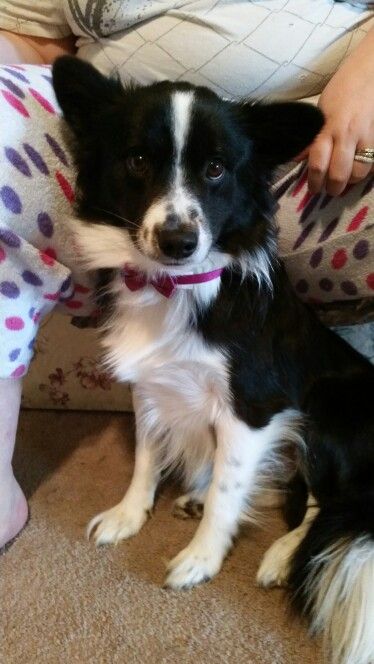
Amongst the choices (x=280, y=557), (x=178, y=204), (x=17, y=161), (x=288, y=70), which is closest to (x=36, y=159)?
(x=17, y=161)

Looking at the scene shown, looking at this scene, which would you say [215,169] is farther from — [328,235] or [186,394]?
[186,394]

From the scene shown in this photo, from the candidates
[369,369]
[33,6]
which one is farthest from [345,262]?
[33,6]

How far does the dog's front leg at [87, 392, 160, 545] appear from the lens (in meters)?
1.29

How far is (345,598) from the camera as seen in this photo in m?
1.08

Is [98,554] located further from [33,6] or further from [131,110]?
[33,6]

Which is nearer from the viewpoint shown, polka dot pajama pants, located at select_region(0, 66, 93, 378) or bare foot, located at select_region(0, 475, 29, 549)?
polka dot pajama pants, located at select_region(0, 66, 93, 378)

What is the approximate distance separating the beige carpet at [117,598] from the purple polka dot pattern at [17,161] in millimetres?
725

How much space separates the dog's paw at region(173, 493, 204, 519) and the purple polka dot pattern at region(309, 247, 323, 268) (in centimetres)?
57

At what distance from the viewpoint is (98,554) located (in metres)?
1.25

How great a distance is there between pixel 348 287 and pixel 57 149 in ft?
2.02

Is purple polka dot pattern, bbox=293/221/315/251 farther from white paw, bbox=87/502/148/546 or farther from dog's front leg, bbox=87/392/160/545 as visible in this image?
white paw, bbox=87/502/148/546

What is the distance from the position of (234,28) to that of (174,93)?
0.31 metres

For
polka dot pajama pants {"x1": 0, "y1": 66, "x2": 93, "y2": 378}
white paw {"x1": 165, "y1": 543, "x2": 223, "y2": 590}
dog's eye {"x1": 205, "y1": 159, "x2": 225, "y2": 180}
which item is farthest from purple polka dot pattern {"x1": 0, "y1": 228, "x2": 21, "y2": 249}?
white paw {"x1": 165, "y1": 543, "x2": 223, "y2": 590}

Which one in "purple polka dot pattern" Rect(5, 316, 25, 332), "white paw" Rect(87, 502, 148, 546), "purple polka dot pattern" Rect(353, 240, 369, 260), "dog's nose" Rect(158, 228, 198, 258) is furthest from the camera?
"white paw" Rect(87, 502, 148, 546)
